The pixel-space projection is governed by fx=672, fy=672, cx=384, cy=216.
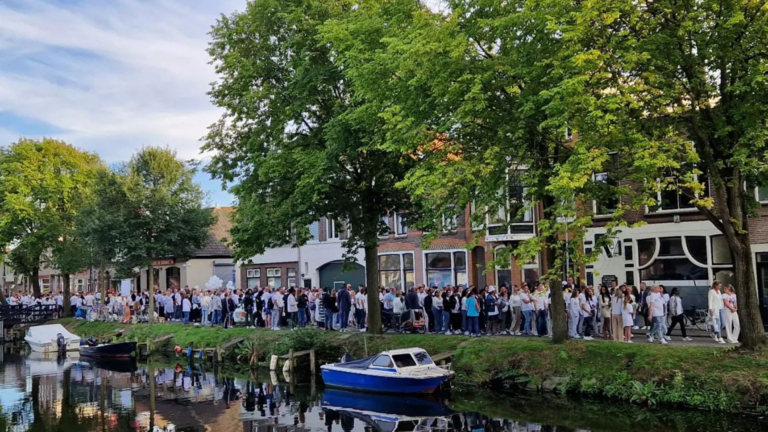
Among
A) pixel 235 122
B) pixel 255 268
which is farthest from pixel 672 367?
pixel 255 268

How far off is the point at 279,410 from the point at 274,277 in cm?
2592

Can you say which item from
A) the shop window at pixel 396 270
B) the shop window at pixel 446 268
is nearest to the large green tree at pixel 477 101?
the shop window at pixel 446 268

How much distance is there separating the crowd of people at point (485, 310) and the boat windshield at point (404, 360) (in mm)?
4364

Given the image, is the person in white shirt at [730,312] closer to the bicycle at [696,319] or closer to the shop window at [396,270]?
the bicycle at [696,319]

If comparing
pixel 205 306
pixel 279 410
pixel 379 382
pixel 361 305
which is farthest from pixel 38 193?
pixel 379 382

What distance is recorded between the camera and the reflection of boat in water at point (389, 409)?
17219mm

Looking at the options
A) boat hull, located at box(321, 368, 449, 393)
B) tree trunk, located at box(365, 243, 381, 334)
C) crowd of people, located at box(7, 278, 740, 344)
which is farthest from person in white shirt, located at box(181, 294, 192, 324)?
boat hull, located at box(321, 368, 449, 393)

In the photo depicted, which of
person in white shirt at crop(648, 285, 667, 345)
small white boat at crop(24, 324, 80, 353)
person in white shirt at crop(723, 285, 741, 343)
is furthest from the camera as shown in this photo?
small white boat at crop(24, 324, 80, 353)

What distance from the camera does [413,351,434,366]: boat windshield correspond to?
20.6m

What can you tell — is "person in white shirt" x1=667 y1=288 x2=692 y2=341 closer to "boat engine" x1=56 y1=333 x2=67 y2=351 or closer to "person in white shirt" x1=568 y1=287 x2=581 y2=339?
"person in white shirt" x1=568 y1=287 x2=581 y2=339

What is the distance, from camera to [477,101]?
1645 centimetres

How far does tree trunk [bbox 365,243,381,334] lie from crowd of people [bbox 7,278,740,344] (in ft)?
7.18

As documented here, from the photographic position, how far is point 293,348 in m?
26.2

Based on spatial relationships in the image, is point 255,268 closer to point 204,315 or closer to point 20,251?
point 204,315
